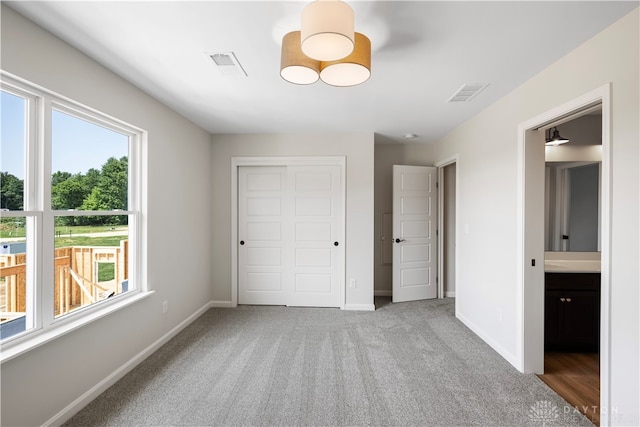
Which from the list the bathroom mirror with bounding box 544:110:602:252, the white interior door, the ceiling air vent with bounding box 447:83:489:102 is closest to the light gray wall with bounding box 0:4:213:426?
the white interior door

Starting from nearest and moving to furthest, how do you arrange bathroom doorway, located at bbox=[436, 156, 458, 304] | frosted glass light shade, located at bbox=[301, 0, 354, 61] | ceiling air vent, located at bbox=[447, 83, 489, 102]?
frosted glass light shade, located at bbox=[301, 0, 354, 61], ceiling air vent, located at bbox=[447, 83, 489, 102], bathroom doorway, located at bbox=[436, 156, 458, 304]

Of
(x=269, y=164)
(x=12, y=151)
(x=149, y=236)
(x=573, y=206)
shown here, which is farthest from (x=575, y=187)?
(x=12, y=151)

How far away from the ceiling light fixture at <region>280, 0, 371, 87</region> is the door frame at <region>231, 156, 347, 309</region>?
214 centimetres

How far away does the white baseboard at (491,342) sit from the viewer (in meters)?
2.46

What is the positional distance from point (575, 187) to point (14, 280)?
4930 mm

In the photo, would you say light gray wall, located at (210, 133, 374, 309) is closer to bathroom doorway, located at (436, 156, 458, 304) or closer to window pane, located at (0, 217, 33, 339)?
bathroom doorway, located at (436, 156, 458, 304)

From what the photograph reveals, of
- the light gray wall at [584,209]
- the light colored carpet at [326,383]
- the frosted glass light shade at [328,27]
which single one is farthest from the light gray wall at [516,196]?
the frosted glass light shade at [328,27]

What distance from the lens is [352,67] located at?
163 centimetres

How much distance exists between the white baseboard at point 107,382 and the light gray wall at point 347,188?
108 cm

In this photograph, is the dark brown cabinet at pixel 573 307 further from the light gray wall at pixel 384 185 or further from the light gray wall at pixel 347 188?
the light gray wall at pixel 384 185

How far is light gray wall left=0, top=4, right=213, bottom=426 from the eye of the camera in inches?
61.9

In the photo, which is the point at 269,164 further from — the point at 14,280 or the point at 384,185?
the point at 14,280

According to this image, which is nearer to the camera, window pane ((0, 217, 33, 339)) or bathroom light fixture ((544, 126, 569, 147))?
window pane ((0, 217, 33, 339))

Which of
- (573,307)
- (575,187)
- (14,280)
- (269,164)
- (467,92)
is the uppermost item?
(467,92)
